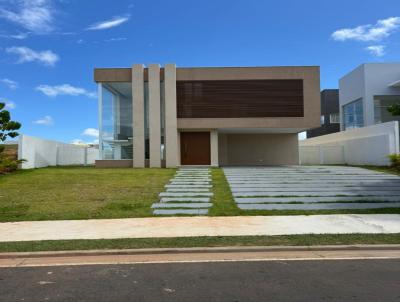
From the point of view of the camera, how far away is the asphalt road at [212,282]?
5152 mm

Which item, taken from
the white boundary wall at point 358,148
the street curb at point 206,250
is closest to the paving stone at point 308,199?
the street curb at point 206,250

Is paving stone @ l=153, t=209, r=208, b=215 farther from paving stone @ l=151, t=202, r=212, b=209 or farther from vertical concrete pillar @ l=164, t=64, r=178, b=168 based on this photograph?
vertical concrete pillar @ l=164, t=64, r=178, b=168

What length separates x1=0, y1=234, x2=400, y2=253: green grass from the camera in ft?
25.8

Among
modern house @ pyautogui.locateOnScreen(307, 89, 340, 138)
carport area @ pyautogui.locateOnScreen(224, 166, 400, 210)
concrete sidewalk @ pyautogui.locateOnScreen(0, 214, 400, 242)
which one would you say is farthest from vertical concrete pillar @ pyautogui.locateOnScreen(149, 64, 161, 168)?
modern house @ pyautogui.locateOnScreen(307, 89, 340, 138)

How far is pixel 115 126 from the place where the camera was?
25.2 meters

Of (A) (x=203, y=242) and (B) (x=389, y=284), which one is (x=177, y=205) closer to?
(A) (x=203, y=242)

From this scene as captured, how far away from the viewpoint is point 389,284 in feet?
18.1

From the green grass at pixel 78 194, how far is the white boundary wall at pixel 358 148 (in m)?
13.4

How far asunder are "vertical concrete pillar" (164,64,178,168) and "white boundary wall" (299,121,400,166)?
493 inches

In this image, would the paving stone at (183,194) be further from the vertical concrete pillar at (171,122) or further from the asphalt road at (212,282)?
the vertical concrete pillar at (171,122)

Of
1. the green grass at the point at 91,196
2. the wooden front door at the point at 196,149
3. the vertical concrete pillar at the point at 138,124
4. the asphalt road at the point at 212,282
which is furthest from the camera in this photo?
the wooden front door at the point at 196,149

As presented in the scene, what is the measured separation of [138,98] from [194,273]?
64.5 ft

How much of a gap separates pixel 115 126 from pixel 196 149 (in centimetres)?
547

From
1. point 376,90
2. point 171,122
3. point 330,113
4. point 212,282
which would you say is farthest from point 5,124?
point 330,113
